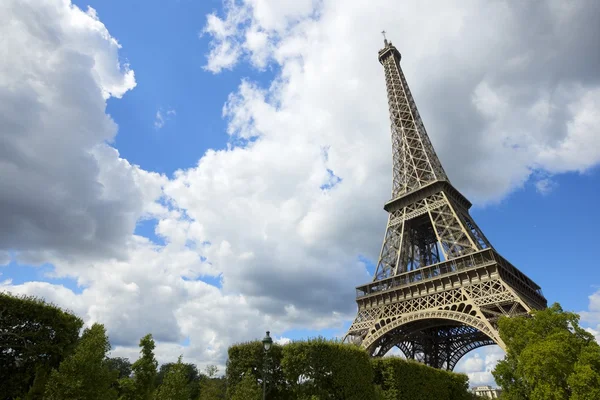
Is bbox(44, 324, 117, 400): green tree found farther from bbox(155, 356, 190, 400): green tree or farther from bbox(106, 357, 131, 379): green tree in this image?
bbox(106, 357, 131, 379): green tree

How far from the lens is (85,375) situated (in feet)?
47.4

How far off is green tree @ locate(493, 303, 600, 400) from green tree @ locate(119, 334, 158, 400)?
21.3 meters

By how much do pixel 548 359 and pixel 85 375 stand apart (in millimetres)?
22142

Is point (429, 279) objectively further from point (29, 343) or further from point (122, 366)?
point (122, 366)

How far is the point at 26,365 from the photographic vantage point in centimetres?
1533

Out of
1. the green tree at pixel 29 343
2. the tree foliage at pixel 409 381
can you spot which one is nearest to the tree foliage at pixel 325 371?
the tree foliage at pixel 409 381

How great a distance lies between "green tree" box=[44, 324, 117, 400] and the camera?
13695 mm

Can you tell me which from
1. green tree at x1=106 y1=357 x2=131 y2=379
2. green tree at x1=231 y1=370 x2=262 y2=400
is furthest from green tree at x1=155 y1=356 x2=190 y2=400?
green tree at x1=106 y1=357 x2=131 y2=379

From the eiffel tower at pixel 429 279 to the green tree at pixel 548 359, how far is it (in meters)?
4.28

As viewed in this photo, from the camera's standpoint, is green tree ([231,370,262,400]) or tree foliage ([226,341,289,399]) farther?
tree foliage ([226,341,289,399])

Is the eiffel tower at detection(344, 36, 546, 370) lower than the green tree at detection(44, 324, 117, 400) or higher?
higher

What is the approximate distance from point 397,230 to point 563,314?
2202 centimetres

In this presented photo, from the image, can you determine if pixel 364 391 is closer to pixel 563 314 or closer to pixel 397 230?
pixel 563 314

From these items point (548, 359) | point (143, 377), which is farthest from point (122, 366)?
point (548, 359)
